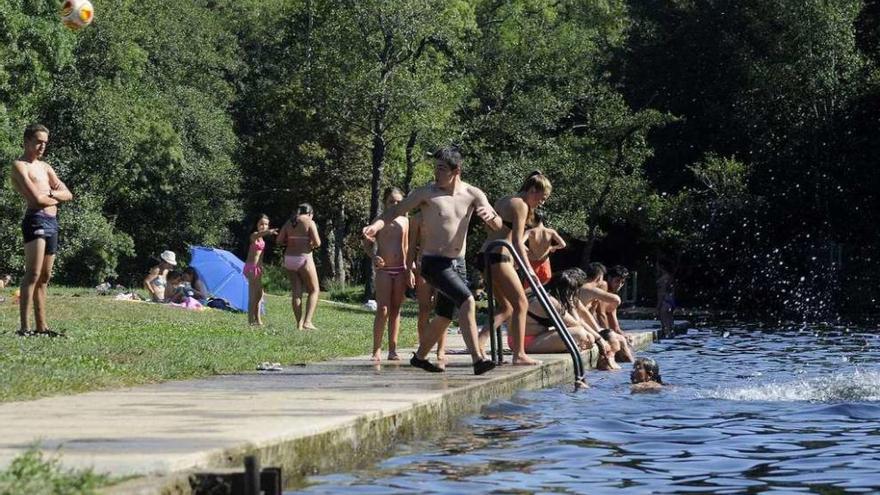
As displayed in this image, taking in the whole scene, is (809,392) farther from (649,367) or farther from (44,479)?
(44,479)

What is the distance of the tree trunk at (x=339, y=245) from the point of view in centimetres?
6100

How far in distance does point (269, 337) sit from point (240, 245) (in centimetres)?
5617

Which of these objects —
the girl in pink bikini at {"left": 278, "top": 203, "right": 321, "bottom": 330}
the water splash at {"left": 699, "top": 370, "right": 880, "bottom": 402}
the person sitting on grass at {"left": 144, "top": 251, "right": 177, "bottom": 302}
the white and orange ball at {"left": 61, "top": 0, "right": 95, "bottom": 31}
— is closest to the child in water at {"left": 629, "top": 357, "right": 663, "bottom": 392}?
the water splash at {"left": 699, "top": 370, "right": 880, "bottom": 402}

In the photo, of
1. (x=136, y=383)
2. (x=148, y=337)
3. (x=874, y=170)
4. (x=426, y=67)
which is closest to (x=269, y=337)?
(x=148, y=337)

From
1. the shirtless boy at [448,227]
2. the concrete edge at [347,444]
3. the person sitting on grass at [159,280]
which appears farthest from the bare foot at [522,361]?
the person sitting on grass at [159,280]

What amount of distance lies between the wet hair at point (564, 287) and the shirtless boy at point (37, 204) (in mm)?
5186

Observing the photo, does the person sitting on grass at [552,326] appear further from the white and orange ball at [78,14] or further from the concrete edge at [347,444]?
the white and orange ball at [78,14]

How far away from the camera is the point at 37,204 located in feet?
45.4

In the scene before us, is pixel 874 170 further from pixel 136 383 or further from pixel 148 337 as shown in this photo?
pixel 136 383

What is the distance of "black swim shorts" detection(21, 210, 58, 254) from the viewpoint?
45.6 feet

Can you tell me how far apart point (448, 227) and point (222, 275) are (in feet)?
75.5

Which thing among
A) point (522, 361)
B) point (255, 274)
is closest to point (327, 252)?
point (255, 274)

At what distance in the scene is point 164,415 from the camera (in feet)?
A: 27.9

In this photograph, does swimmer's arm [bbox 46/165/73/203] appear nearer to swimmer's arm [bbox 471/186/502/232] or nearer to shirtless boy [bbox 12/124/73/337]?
shirtless boy [bbox 12/124/73/337]
